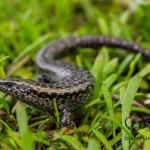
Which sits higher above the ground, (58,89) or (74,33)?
(74,33)

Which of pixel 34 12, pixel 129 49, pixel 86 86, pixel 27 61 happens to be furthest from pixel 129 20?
pixel 86 86

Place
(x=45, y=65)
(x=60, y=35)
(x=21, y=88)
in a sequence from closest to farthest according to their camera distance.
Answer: (x=21, y=88)
(x=45, y=65)
(x=60, y=35)

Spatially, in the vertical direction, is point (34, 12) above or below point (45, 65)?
above

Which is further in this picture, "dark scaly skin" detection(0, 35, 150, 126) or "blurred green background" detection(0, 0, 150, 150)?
"dark scaly skin" detection(0, 35, 150, 126)

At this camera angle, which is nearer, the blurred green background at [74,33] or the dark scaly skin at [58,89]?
the blurred green background at [74,33]

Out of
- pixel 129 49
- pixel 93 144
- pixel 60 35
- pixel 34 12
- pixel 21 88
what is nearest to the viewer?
pixel 93 144

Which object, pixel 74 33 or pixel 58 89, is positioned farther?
pixel 74 33

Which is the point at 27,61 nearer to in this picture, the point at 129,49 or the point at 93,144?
the point at 129,49

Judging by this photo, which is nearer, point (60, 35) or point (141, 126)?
point (141, 126)

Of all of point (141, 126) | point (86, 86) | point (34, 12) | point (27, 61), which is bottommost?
point (141, 126)
